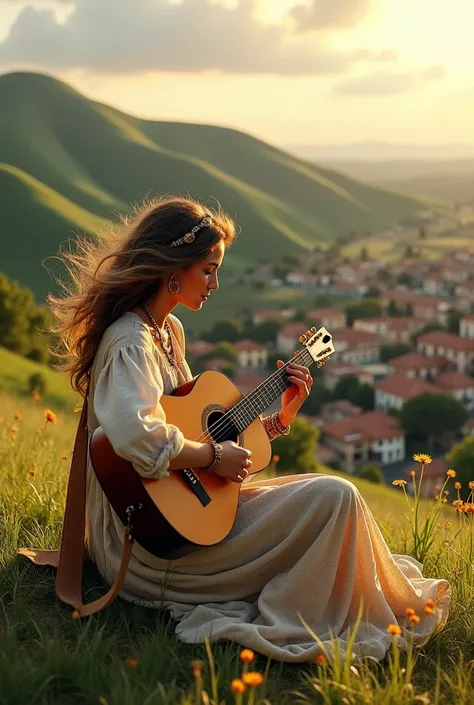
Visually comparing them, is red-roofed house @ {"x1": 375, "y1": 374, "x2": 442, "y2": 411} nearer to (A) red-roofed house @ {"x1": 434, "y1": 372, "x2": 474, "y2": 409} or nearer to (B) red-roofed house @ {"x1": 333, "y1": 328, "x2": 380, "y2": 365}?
(A) red-roofed house @ {"x1": 434, "y1": 372, "x2": 474, "y2": 409}

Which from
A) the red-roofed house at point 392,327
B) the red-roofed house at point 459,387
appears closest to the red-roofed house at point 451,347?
the red-roofed house at point 459,387

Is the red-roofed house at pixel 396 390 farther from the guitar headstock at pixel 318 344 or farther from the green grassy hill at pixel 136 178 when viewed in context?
the guitar headstock at pixel 318 344

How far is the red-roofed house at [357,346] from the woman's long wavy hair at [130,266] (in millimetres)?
71567

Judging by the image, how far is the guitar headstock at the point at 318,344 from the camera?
362 cm

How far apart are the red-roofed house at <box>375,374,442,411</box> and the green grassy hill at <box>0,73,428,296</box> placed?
4009 cm

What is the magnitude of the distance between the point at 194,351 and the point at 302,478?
63298mm

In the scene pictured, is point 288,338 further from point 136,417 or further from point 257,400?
point 136,417

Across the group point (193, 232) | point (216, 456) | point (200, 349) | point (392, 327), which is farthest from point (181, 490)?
point (392, 327)

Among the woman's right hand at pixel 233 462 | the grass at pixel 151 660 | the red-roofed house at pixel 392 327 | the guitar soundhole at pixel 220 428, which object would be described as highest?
the guitar soundhole at pixel 220 428

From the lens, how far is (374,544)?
122 inches

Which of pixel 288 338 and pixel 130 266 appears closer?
pixel 130 266

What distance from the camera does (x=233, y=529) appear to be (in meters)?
3.16

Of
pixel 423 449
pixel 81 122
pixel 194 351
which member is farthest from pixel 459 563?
pixel 81 122

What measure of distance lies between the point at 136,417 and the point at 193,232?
80 cm
